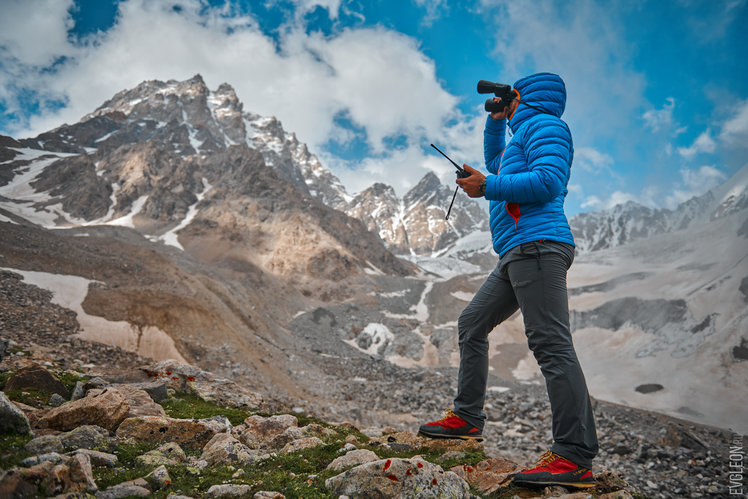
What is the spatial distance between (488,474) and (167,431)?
446cm

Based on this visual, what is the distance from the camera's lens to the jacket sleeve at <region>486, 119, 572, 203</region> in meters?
4.20

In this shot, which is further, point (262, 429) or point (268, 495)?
point (262, 429)

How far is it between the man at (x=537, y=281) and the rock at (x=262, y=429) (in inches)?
111

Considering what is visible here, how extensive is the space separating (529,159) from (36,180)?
565 feet

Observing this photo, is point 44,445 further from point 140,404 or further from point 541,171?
point 541,171

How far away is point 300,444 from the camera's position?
5859mm

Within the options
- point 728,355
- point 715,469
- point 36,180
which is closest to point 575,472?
point 715,469

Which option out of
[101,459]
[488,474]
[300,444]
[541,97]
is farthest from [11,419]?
[541,97]

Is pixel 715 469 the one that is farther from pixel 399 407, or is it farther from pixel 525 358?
pixel 525 358

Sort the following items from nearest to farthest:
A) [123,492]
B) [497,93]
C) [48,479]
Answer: [48,479] < [123,492] < [497,93]

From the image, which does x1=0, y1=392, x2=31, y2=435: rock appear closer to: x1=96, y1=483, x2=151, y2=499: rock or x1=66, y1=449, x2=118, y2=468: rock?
x1=66, y1=449, x2=118, y2=468: rock

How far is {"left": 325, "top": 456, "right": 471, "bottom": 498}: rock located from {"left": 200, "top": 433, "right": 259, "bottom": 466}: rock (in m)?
1.86

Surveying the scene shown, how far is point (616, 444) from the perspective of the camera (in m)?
18.8

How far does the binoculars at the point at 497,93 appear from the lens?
521cm
